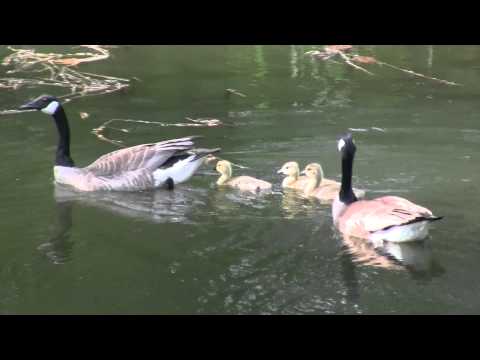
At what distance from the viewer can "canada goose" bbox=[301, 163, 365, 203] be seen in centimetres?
909

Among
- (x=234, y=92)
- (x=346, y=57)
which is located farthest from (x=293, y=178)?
(x=346, y=57)

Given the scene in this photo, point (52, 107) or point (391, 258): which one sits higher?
point (52, 107)

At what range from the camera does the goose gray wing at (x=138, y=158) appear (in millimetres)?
9828

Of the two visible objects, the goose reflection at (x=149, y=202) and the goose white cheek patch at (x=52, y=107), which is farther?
the goose white cheek patch at (x=52, y=107)

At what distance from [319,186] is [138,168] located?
2253mm

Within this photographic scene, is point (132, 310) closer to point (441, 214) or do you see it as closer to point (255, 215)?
point (255, 215)

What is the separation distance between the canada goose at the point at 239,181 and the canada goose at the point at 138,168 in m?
0.47

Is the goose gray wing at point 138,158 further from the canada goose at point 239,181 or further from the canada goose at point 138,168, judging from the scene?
the canada goose at point 239,181

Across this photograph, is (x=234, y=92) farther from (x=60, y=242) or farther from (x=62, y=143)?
(x=60, y=242)

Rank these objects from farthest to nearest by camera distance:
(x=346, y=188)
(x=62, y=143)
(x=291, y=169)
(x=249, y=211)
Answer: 1. (x=62, y=143)
2. (x=291, y=169)
3. (x=249, y=211)
4. (x=346, y=188)

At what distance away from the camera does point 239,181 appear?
30.9 feet

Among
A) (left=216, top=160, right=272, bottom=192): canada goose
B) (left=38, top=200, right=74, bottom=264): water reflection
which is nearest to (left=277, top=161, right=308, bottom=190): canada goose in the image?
(left=216, top=160, right=272, bottom=192): canada goose

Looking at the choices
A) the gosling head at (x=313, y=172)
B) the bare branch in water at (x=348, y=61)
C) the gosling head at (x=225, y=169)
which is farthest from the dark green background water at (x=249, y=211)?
the bare branch in water at (x=348, y=61)

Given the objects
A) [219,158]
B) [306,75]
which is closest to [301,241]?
[219,158]
